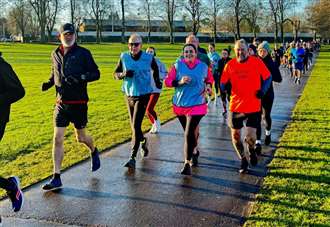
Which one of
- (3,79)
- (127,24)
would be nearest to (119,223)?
(3,79)

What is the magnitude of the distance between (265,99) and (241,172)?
91.8 inches

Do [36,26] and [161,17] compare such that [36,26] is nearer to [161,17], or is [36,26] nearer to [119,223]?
[161,17]

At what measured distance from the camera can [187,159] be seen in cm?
678

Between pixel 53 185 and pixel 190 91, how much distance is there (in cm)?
221

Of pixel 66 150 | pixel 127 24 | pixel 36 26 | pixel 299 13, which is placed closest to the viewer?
pixel 66 150

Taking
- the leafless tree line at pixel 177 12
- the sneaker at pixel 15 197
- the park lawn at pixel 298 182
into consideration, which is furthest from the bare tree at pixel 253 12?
the sneaker at pixel 15 197

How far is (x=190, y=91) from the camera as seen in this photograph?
6.77 meters

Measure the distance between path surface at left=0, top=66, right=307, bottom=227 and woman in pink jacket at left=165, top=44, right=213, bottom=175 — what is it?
481 mm

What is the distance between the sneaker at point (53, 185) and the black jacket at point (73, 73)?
102 centimetres

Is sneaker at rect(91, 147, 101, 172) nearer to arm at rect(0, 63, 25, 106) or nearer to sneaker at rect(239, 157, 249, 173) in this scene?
sneaker at rect(239, 157, 249, 173)

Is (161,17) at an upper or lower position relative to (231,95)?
upper

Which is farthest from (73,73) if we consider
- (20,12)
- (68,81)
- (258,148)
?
(20,12)

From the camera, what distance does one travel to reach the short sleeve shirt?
672 cm

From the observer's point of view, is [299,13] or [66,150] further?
[299,13]
